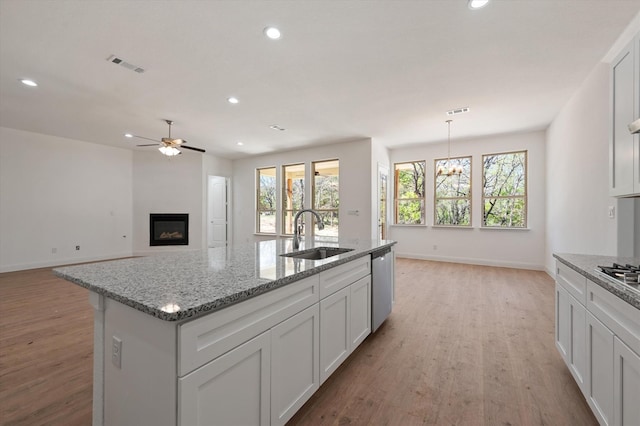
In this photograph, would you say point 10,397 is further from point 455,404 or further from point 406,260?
point 406,260

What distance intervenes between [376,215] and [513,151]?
10.4 feet

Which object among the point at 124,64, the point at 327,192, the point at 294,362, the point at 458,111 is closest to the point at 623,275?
the point at 294,362

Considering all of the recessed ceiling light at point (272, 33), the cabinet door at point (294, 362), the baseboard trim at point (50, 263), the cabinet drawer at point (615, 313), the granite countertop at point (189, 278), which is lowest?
the baseboard trim at point (50, 263)

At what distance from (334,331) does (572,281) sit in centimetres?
158

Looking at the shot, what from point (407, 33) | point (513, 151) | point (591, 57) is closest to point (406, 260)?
point (513, 151)

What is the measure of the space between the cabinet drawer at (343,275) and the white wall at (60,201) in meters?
7.17

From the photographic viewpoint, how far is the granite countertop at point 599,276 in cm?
116

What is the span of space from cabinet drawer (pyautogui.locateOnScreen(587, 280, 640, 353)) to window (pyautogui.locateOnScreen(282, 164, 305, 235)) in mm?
6416

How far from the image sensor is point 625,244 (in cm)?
268

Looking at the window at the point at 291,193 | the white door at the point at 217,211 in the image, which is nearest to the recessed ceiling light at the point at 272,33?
the window at the point at 291,193

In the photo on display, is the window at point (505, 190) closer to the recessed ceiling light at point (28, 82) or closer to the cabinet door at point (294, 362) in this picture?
the cabinet door at point (294, 362)

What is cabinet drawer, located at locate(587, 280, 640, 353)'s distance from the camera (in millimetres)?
1134

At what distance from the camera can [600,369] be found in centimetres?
144

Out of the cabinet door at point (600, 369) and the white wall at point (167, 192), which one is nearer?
the cabinet door at point (600, 369)
